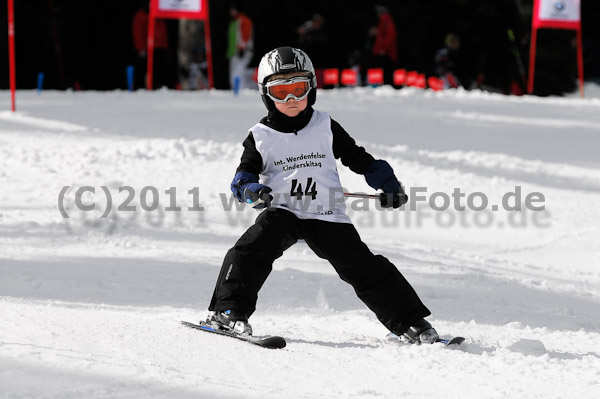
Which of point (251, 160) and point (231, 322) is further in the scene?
point (251, 160)

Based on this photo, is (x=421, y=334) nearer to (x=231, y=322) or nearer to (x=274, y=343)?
(x=274, y=343)

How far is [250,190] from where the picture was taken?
14.8 ft

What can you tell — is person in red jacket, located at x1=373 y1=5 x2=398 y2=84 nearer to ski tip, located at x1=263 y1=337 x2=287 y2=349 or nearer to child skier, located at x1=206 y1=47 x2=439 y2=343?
child skier, located at x1=206 y1=47 x2=439 y2=343

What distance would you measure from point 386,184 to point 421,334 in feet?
2.47

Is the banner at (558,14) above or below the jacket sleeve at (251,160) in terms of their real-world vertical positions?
above

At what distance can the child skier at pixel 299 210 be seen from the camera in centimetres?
466

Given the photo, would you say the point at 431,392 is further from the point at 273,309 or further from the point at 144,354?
the point at 273,309

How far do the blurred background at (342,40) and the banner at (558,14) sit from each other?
3.01 meters

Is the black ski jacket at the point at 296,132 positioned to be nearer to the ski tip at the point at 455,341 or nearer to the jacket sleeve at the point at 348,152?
the jacket sleeve at the point at 348,152

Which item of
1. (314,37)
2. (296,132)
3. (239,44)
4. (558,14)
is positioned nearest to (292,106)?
(296,132)

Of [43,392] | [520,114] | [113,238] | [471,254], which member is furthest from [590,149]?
[43,392]

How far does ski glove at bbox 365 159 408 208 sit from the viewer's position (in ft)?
15.8

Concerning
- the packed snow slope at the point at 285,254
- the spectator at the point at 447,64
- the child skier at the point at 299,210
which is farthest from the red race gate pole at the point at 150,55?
the child skier at the point at 299,210

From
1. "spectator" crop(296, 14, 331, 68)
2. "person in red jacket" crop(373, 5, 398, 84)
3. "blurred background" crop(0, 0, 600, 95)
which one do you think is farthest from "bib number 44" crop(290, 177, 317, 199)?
"blurred background" crop(0, 0, 600, 95)
